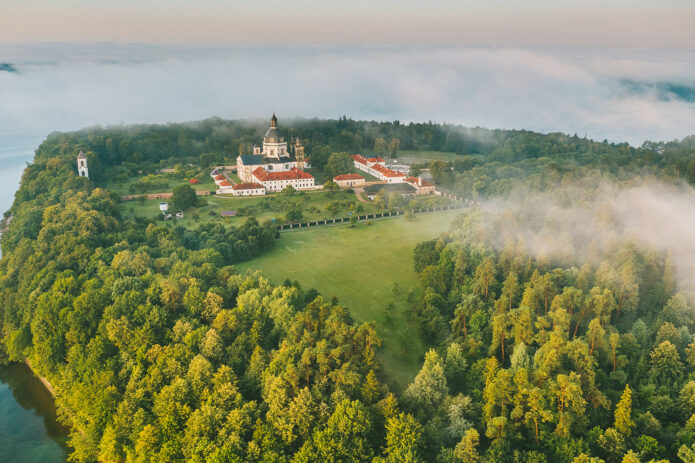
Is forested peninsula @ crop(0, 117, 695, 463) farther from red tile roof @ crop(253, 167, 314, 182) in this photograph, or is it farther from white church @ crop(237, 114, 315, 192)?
white church @ crop(237, 114, 315, 192)

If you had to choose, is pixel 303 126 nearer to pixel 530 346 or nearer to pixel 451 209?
pixel 451 209

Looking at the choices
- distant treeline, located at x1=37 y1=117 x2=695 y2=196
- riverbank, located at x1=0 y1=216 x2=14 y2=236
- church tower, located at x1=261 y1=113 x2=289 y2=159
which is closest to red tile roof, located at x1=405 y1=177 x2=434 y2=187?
distant treeline, located at x1=37 y1=117 x2=695 y2=196

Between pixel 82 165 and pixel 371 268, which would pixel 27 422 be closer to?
pixel 371 268

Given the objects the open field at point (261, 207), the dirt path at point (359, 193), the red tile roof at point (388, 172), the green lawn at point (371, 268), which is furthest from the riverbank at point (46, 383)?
the red tile roof at point (388, 172)

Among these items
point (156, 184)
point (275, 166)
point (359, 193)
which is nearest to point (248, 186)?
point (275, 166)

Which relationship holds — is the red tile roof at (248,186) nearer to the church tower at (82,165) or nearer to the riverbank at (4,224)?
the church tower at (82,165)
